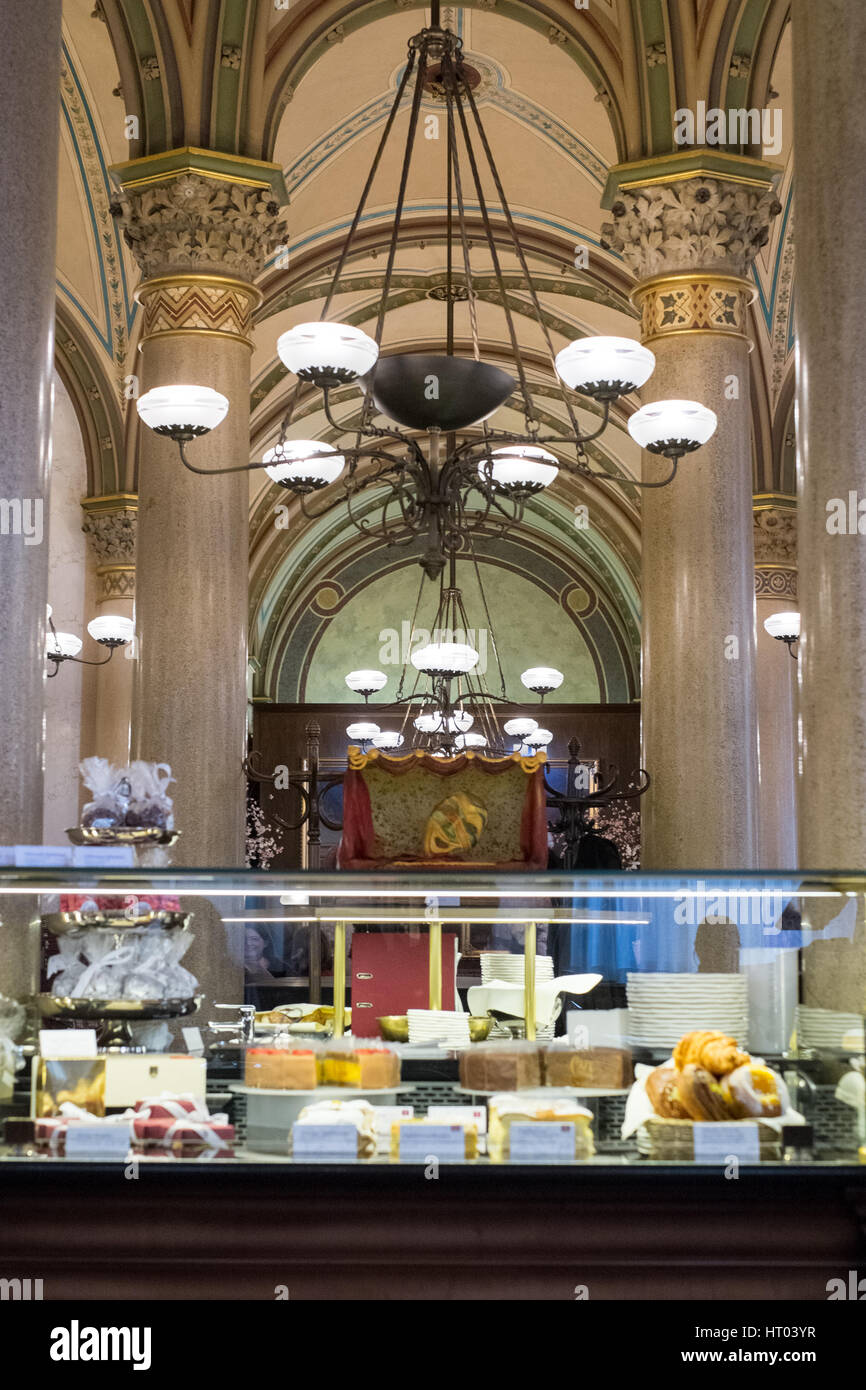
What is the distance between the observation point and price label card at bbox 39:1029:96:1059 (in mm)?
3111

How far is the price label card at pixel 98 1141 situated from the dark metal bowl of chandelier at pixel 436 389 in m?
4.10

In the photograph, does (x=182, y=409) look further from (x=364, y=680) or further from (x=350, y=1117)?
(x=364, y=680)

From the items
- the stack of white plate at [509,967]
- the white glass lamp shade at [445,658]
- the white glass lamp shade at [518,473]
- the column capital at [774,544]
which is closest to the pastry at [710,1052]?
the stack of white plate at [509,967]

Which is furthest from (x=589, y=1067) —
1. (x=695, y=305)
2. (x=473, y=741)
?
(x=473, y=741)

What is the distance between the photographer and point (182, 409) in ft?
21.6

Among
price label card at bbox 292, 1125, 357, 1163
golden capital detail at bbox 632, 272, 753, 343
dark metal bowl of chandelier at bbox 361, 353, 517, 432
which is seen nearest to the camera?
price label card at bbox 292, 1125, 357, 1163

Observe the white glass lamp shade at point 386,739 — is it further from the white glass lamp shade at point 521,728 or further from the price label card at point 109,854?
the price label card at point 109,854

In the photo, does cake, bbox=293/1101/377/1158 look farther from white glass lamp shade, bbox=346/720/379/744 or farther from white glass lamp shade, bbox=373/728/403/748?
white glass lamp shade, bbox=373/728/403/748

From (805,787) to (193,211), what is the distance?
17.7 ft

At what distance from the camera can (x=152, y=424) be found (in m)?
6.67

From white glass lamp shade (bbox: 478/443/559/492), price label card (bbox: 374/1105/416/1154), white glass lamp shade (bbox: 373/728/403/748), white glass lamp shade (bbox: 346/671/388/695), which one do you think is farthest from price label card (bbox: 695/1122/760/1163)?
white glass lamp shade (bbox: 373/728/403/748)

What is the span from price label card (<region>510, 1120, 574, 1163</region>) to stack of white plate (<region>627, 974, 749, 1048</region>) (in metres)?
0.38

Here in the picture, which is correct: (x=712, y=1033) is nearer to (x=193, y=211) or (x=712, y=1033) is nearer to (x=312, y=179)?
(x=193, y=211)

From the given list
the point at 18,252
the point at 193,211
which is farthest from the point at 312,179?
the point at 18,252
